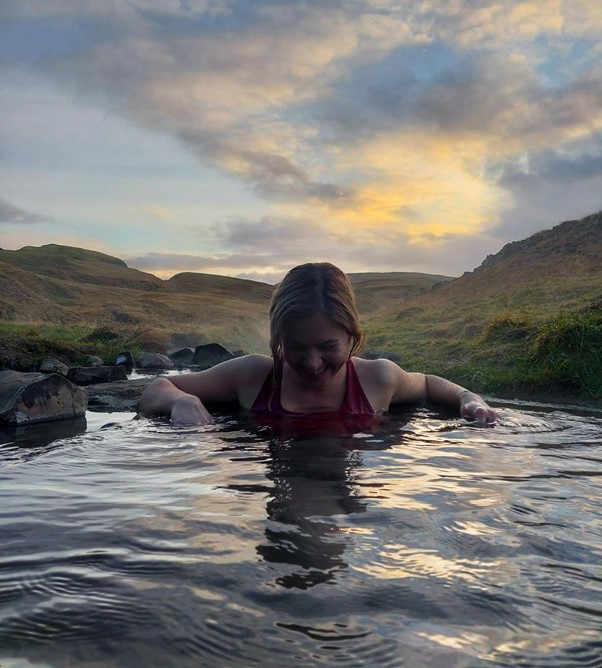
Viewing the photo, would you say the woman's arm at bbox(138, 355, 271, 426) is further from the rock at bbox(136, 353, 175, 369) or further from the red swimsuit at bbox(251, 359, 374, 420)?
the rock at bbox(136, 353, 175, 369)

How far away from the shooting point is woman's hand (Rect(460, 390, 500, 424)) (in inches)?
202

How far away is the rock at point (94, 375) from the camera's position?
30.2 feet

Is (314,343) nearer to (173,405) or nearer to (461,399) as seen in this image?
(173,405)

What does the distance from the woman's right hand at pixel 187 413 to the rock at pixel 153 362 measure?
7916mm

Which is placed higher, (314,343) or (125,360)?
(314,343)

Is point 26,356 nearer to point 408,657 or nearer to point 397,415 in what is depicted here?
point 397,415

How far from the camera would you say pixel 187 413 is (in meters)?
4.92

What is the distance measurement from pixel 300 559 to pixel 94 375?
309 inches

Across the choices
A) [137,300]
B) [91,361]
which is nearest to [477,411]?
[91,361]

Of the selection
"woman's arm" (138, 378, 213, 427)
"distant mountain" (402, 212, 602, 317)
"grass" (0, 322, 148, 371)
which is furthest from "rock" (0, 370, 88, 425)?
"distant mountain" (402, 212, 602, 317)

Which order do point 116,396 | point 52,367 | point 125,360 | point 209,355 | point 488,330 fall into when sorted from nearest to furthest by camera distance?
1. point 116,396
2. point 52,367
3. point 488,330
4. point 125,360
5. point 209,355

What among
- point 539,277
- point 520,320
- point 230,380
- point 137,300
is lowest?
point 230,380

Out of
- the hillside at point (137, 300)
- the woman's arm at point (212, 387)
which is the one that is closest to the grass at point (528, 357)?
the woman's arm at point (212, 387)

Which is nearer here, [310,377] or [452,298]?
[310,377]
